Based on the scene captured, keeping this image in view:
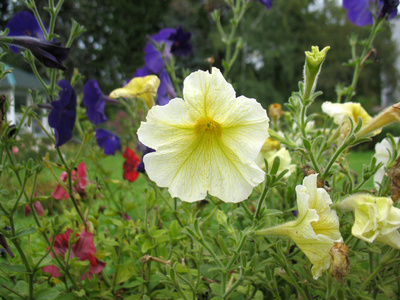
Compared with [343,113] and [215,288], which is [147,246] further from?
[343,113]

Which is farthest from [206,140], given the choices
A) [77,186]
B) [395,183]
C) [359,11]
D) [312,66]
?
[359,11]

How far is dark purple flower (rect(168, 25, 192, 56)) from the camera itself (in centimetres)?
164

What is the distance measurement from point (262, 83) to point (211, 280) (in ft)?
46.9

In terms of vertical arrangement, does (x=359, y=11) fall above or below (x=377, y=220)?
above

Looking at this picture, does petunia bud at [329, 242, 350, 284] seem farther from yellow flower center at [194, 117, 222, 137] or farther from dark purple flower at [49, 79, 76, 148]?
dark purple flower at [49, 79, 76, 148]

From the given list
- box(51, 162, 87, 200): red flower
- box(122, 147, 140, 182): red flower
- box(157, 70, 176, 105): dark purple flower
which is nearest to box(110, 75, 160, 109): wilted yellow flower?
box(157, 70, 176, 105): dark purple flower

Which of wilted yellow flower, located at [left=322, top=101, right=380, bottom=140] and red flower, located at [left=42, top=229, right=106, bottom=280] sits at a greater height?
wilted yellow flower, located at [left=322, top=101, right=380, bottom=140]

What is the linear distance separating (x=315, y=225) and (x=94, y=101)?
101cm

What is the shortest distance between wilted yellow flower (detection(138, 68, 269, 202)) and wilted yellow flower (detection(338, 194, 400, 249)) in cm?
19

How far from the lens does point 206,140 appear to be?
2.50ft

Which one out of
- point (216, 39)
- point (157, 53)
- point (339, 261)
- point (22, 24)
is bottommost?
point (216, 39)

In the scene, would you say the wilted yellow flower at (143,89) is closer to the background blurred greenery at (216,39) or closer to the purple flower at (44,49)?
the purple flower at (44,49)

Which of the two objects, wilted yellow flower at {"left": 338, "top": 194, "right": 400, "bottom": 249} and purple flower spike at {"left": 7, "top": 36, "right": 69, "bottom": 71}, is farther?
purple flower spike at {"left": 7, "top": 36, "right": 69, "bottom": 71}

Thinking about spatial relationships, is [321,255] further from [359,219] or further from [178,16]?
[178,16]
